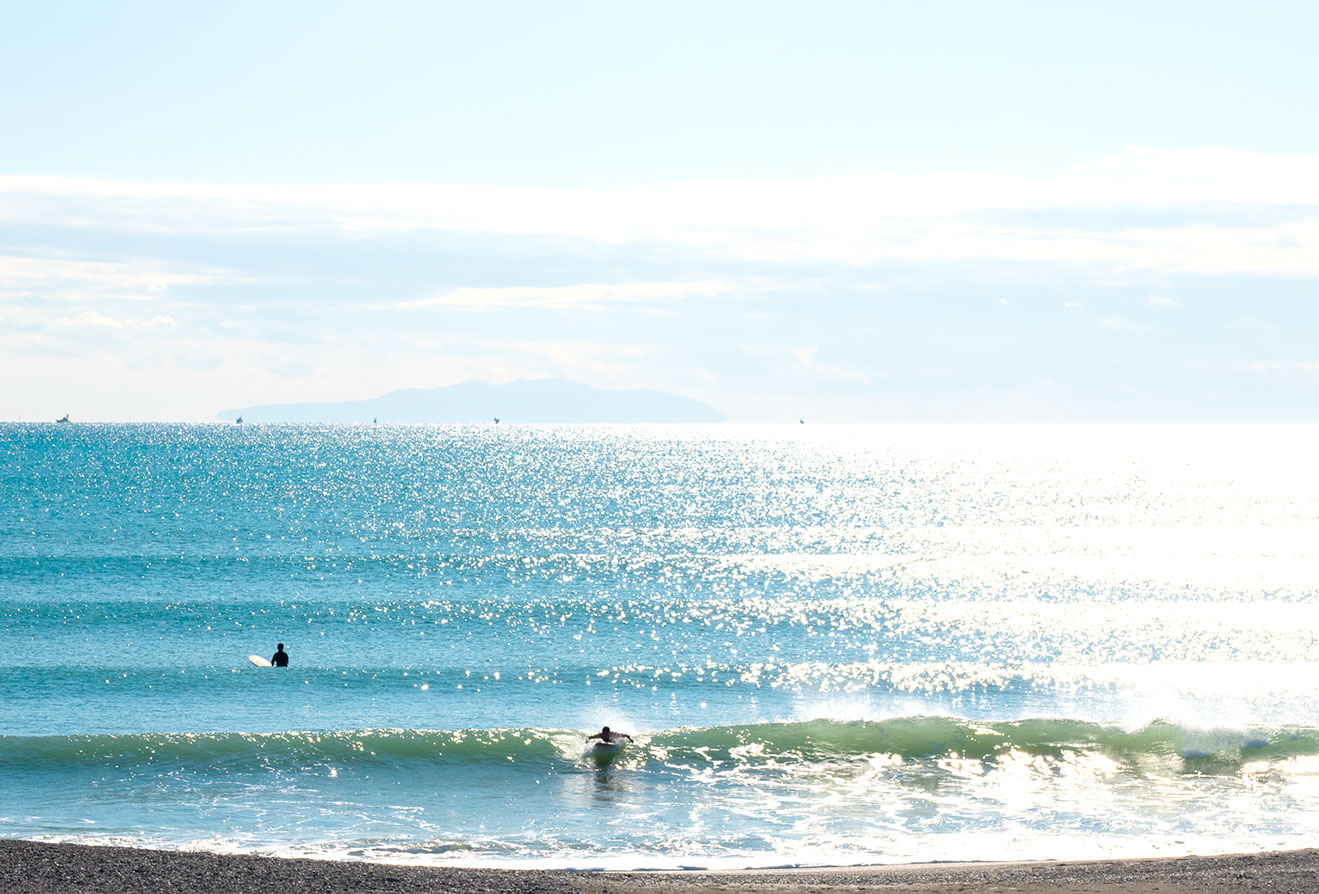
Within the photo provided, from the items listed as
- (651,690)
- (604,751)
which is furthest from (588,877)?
(651,690)

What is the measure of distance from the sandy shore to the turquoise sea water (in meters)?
1.65

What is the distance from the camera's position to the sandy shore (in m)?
19.4

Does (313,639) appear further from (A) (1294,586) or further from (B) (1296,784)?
(A) (1294,586)

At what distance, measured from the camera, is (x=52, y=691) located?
133 feet

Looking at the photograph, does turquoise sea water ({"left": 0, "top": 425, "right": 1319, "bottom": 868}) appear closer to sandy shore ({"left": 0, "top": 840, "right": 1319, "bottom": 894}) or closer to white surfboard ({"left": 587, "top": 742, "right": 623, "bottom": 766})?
white surfboard ({"left": 587, "top": 742, "right": 623, "bottom": 766})

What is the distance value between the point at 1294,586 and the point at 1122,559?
15015mm

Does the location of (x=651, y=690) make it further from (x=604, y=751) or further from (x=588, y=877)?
(x=588, y=877)

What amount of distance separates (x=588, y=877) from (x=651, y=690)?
2132cm

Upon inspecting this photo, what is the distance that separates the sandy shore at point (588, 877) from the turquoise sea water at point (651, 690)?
5.41 feet

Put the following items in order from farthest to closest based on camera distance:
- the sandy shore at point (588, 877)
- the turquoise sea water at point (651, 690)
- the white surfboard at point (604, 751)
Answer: the white surfboard at point (604, 751)
the turquoise sea water at point (651, 690)
the sandy shore at point (588, 877)

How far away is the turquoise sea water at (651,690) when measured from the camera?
26156 millimetres

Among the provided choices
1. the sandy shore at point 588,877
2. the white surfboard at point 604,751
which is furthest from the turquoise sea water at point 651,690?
the sandy shore at point 588,877

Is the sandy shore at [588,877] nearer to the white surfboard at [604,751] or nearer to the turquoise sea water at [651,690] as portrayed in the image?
the turquoise sea water at [651,690]

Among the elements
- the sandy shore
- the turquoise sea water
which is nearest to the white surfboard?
the turquoise sea water
